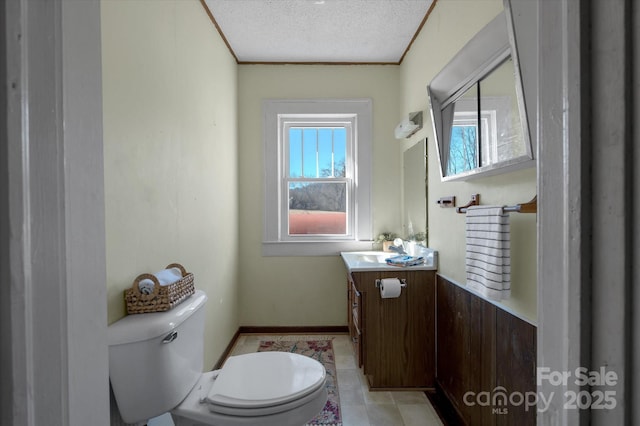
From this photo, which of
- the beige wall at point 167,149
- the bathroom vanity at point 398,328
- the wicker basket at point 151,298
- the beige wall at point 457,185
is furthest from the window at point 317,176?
the wicker basket at point 151,298

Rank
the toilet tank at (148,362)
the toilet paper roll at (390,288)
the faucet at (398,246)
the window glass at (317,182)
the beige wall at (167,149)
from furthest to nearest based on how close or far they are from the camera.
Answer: the window glass at (317,182) → the faucet at (398,246) → the toilet paper roll at (390,288) → the beige wall at (167,149) → the toilet tank at (148,362)

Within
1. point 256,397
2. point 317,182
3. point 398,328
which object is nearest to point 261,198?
point 317,182

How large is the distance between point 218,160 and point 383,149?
1.53 m

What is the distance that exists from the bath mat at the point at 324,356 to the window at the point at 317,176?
794 millimetres

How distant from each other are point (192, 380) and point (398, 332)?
132 centimetres

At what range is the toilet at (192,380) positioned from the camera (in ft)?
3.51

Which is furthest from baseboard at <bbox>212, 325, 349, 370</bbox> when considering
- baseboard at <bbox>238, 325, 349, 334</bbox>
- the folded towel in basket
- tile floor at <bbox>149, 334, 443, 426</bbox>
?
the folded towel in basket

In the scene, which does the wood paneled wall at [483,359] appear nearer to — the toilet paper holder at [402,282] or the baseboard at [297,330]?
the toilet paper holder at [402,282]

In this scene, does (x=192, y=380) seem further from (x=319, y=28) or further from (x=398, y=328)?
(x=319, y=28)

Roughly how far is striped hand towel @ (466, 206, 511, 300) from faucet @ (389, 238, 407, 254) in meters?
1.23

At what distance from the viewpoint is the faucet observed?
270 cm

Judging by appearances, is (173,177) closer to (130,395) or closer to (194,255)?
(194,255)

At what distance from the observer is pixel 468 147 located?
5.13 ft

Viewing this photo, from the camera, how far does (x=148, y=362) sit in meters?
1.08
